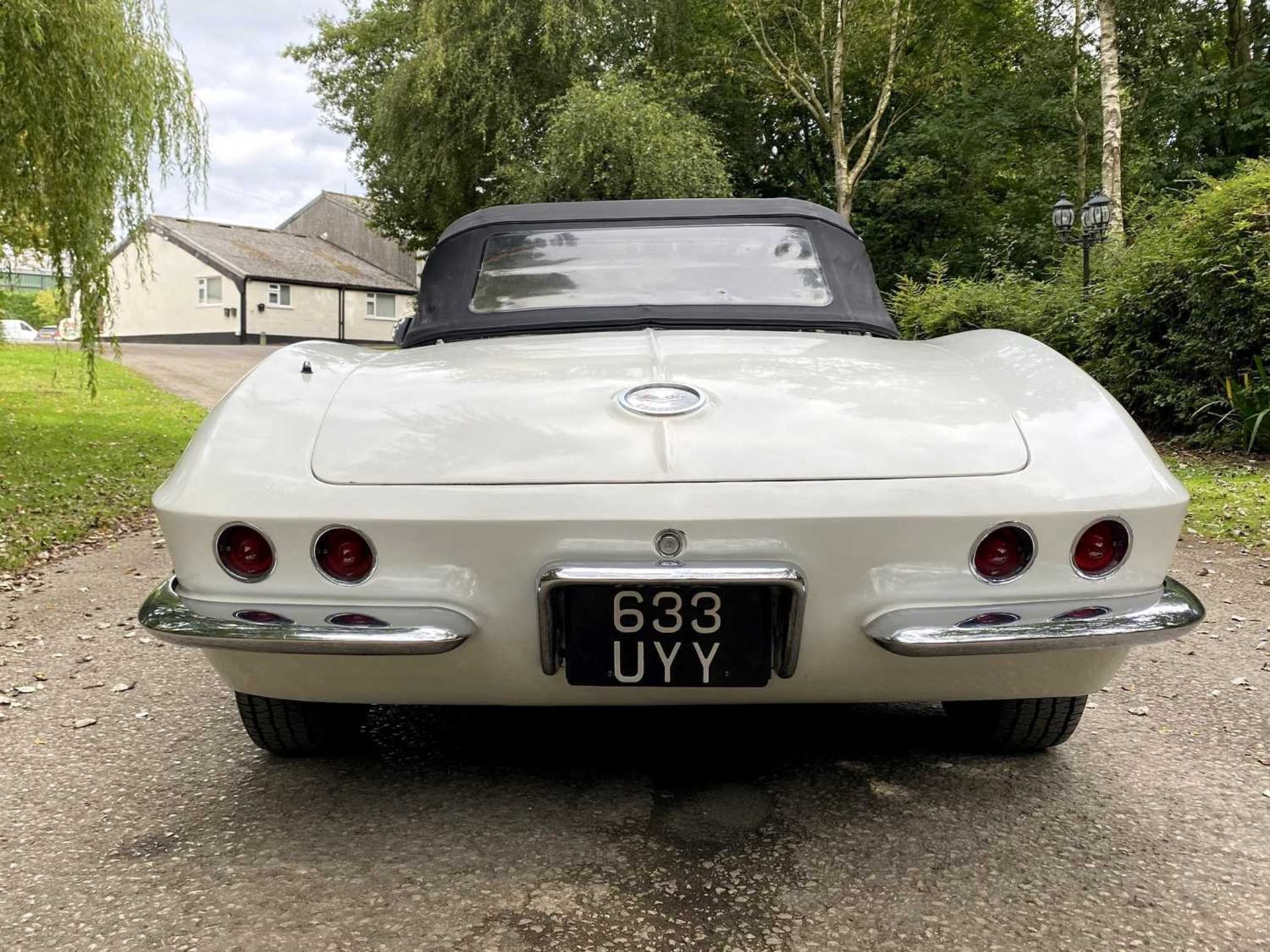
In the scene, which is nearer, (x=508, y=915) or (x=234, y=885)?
(x=508, y=915)

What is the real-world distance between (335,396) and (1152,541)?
172cm

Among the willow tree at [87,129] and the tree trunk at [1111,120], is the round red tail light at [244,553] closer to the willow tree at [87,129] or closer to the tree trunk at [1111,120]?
the willow tree at [87,129]

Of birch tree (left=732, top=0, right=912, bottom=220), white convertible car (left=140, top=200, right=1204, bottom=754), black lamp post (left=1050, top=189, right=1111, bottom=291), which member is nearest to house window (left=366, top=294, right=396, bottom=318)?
birch tree (left=732, top=0, right=912, bottom=220)

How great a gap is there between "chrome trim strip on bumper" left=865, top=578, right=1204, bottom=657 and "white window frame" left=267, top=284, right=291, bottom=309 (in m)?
39.9

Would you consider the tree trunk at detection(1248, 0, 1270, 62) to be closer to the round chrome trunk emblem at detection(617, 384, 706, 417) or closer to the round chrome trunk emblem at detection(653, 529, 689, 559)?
the round chrome trunk emblem at detection(617, 384, 706, 417)

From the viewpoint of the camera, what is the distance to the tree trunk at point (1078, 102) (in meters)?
23.2

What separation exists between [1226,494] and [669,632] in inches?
264

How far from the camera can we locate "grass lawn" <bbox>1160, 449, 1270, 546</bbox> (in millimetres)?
6262

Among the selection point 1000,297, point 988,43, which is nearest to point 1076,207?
point 988,43

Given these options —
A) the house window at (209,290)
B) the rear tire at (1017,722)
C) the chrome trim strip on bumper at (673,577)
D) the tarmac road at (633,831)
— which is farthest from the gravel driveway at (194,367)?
the chrome trim strip on bumper at (673,577)

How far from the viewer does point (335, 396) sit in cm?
227

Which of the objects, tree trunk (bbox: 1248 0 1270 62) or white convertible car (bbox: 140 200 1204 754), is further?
tree trunk (bbox: 1248 0 1270 62)

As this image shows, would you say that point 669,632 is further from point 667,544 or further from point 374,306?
point 374,306

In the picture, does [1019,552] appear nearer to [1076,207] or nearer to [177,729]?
[177,729]
